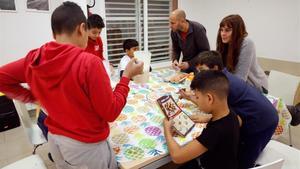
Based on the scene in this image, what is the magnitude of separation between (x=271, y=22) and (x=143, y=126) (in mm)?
3178

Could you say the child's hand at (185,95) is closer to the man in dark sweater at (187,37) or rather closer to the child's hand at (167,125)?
the child's hand at (167,125)

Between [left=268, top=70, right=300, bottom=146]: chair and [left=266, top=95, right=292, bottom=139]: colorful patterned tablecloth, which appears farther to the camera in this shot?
[left=268, top=70, right=300, bottom=146]: chair

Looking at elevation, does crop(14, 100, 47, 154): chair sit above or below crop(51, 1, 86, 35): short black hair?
below

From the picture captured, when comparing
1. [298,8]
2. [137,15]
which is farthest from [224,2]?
[137,15]

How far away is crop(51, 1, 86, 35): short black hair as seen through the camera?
3.02 ft

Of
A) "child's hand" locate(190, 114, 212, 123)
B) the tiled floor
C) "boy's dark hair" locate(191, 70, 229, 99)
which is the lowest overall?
the tiled floor

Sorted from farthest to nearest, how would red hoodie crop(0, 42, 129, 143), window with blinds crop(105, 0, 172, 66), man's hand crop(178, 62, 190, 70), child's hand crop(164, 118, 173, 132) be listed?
window with blinds crop(105, 0, 172, 66)
man's hand crop(178, 62, 190, 70)
child's hand crop(164, 118, 173, 132)
red hoodie crop(0, 42, 129, 143)

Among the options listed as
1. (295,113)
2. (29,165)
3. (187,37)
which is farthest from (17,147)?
(295,113)

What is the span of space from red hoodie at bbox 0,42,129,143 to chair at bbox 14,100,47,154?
739mm

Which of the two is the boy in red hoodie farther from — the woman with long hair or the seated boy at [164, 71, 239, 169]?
the woman with long hair

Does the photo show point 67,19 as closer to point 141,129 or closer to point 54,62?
point 54,62

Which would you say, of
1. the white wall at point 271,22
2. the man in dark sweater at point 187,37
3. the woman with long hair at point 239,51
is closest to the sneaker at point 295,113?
the woman with long hair at point 239,51

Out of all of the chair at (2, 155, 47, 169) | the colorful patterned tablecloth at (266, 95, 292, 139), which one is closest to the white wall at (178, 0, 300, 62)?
the colorful patterned tablecloth at (266, 95, 292, 139)

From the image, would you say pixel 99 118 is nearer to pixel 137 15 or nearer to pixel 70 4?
pixel 70 4
